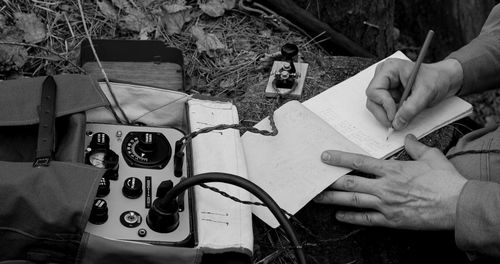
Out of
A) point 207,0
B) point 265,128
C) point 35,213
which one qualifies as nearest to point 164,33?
point 207,0

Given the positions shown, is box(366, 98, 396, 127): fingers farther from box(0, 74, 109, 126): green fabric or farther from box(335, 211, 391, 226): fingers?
box(0, 74, 109, 126): green fabric

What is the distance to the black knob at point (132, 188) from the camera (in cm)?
166

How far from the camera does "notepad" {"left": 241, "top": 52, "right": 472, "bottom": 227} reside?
1963mm

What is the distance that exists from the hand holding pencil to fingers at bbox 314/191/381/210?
10.3 inches

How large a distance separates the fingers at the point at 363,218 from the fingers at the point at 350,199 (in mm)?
25

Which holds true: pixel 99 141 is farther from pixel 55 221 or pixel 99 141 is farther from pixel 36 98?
pixel 55 221

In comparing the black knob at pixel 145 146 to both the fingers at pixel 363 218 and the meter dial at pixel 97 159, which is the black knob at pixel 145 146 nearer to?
the meter dial at pixel 97 159

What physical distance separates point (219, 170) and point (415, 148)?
1.97 ft

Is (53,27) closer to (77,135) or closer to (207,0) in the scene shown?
(207,0)

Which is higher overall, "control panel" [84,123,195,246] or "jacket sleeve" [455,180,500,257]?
"control panel" [84,123,195,246]

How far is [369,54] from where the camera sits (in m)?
2.88

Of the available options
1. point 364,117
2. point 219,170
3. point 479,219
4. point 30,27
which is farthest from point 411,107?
point 30,27

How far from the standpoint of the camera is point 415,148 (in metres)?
2.05

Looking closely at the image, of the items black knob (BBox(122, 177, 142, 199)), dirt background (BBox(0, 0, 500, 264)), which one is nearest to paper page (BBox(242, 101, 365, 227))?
dirt background (BBox(0, 0, 500, 264))
